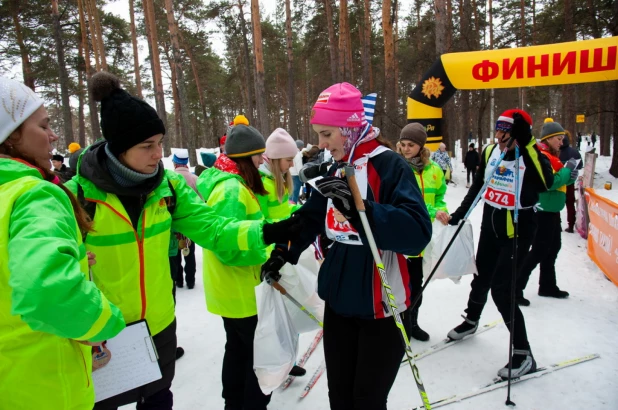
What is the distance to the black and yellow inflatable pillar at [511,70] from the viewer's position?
26.3 ft

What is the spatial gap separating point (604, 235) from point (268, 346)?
543 cm

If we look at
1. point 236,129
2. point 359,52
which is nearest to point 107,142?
point 236,129

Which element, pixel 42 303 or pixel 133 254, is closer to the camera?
pixel 42 303

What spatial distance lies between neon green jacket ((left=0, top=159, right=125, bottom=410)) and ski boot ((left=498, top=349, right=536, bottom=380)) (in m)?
3.06

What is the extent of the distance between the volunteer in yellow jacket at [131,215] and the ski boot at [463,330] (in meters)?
2.79

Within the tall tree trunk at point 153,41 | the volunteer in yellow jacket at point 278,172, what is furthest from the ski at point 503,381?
the tall tree trunk at point 153,41

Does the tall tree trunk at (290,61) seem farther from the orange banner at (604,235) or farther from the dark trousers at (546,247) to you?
the dark trousers at (546,247)

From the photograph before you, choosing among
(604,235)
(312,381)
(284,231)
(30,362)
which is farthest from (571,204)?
(30,362)

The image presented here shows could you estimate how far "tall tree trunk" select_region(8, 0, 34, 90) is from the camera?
55.5ft

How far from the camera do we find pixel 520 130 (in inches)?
112

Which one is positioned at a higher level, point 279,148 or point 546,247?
point 279,148

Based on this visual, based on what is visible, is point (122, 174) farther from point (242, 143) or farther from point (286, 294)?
point (286, 294)

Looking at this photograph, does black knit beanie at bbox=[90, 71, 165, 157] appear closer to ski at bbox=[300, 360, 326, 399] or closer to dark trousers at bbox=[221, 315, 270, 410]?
dark trousers at bbox=[221, 315, 270, 410]

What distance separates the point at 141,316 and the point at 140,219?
48 centimetres
